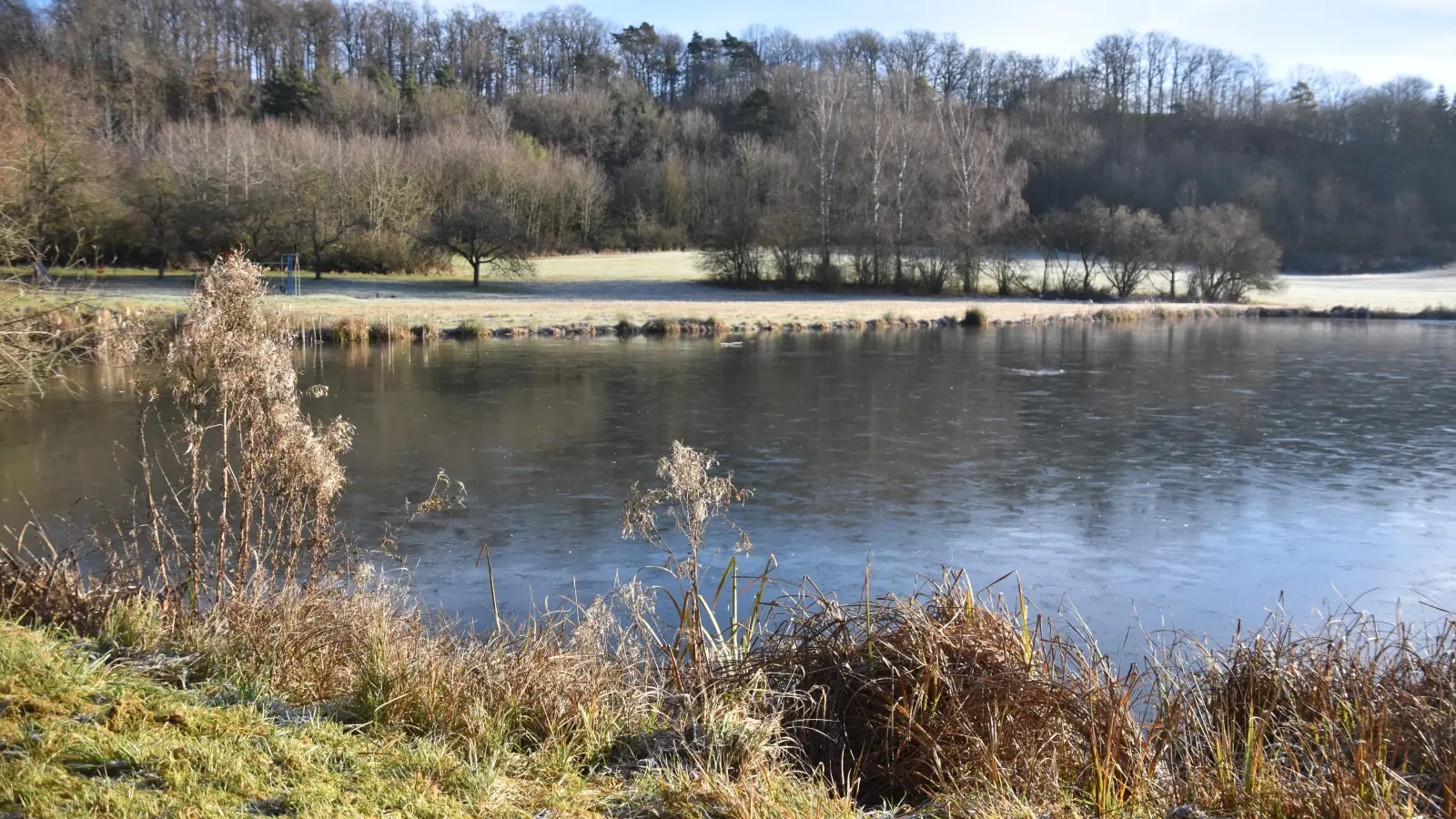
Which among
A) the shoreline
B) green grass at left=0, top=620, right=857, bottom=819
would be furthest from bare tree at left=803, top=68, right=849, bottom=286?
green grass at left=0, top=620, right=857, bottom=819

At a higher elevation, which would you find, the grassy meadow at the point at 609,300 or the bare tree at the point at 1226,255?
the bare tree at the point at 1226,255

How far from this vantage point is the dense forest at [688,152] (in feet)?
158

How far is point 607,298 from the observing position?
46.1 meters

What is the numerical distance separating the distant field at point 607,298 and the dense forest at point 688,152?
2042 millimetres

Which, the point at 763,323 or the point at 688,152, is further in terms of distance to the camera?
the point at 688,152

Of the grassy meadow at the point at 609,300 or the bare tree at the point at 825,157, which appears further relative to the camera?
the bare tree at the point at 825,157

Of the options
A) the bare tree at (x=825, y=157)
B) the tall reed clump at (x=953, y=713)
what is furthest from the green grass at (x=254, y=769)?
the bare tree at (x=825, y=157)

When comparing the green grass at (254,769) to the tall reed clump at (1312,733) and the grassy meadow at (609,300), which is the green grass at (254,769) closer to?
the tall reed clump at (1312,733)

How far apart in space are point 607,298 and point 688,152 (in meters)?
29.9

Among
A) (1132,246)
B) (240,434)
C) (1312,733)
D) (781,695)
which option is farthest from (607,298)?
(1312,733)

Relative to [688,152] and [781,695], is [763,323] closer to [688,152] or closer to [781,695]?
[781,695]

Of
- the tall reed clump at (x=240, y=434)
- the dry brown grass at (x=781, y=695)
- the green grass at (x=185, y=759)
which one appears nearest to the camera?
the green grass at (x=185, y=759)

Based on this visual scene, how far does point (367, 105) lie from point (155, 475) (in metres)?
59.3

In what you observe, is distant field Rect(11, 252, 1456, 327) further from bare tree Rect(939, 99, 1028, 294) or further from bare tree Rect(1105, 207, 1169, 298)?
bare tree Rect(1105, 207, 1169, 298)
